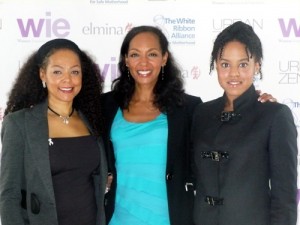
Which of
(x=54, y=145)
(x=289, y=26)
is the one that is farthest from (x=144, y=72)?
(x=289, y=26)

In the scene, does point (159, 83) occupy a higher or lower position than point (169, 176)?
higher

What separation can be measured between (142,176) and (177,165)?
21 cm

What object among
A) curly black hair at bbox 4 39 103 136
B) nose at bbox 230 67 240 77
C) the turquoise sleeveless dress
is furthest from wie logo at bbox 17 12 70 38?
nose at bbox 230 67 240 77

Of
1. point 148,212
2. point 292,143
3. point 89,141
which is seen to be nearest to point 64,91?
point 89,141

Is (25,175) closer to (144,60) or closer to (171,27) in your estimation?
(144,60)

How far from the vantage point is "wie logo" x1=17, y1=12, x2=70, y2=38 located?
10.6ft

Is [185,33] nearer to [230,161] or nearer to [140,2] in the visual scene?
[140,2]

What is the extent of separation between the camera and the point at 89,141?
2.18m

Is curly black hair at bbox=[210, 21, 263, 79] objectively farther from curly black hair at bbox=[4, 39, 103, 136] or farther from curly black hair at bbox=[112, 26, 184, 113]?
curly black hair at bbox=[4, 39, 103, 136]

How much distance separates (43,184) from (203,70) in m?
1.78

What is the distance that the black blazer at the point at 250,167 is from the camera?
1.73 m

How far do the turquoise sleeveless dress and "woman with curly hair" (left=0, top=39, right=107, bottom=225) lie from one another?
12 centimetres

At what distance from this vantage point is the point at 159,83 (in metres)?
2.54

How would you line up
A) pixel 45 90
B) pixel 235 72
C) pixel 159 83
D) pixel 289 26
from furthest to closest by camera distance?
pixel 289 26 < pixel 159 83 < pixel 45 90 < pixel 235 72
